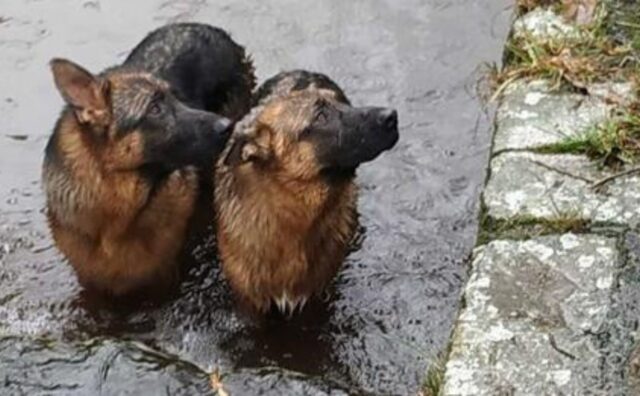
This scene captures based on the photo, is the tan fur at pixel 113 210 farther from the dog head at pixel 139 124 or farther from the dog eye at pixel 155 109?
the dog eye at pixel 155 109

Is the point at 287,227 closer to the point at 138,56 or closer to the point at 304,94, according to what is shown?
the point at 304,94

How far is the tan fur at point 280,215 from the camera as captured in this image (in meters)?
6.25

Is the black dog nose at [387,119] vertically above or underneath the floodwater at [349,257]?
above

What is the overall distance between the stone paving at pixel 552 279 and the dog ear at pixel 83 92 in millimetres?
1774

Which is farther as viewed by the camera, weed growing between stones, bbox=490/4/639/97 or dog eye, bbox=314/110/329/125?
weed growing between stones, bbox=490/4/639/97

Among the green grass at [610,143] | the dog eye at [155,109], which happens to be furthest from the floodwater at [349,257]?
the dog eye at [155,109]

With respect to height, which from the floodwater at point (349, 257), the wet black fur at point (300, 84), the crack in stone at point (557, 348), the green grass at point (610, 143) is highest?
the wet black fur at point (300, 84)

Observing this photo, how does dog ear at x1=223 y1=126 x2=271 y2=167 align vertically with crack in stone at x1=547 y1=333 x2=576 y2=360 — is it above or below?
above

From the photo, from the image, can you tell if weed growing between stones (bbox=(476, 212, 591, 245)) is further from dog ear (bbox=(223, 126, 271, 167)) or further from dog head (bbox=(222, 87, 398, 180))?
dog ear (bbox=(223, 126, 271, 167))

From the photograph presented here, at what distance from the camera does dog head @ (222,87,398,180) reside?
609 cm

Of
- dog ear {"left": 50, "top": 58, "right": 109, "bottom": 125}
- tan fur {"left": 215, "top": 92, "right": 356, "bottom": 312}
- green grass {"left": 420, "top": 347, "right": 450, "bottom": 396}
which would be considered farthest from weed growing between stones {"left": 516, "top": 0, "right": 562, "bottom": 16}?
green grass {"left": 420, "top": 347, "right": 450, "bottom": 396}

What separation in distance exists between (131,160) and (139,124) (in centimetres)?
17

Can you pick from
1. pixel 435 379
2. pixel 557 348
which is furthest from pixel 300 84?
pixel 557 348

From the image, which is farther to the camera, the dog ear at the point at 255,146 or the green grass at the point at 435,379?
the dog ear at the point at 255,146
